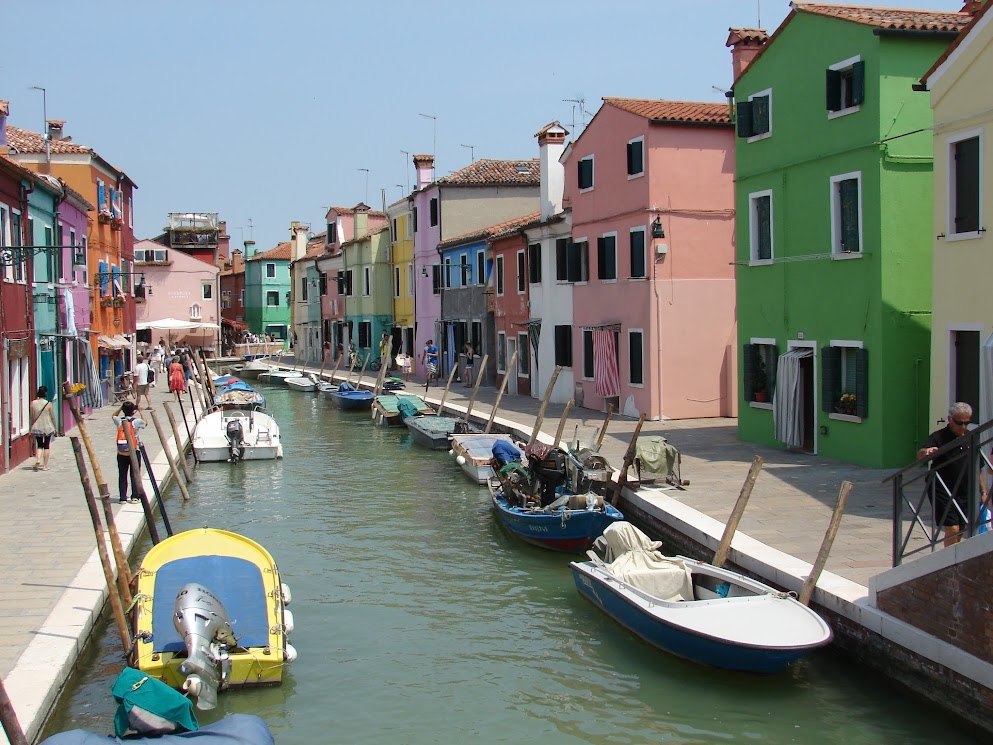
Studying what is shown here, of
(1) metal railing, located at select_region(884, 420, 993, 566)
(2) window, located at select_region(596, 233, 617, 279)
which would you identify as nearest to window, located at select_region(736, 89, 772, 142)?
(2) window, located at select_region(596, 233, 617, 279)

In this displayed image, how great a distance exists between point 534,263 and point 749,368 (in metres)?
12.3

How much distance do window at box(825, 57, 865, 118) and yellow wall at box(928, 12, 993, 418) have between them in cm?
210

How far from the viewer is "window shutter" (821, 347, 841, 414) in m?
18.1

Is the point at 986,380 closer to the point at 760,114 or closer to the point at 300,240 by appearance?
the point at 760,114

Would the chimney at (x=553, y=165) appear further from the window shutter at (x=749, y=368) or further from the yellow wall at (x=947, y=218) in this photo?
the yellow wall at (x=947, y=218)

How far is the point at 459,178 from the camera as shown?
1625 inches

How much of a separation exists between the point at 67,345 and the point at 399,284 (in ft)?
74.0

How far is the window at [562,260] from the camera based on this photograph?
95.5 ft

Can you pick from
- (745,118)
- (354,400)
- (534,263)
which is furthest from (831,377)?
(354,400)

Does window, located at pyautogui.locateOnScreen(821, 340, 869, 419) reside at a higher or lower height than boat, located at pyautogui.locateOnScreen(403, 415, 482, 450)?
higher

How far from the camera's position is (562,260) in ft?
97.1

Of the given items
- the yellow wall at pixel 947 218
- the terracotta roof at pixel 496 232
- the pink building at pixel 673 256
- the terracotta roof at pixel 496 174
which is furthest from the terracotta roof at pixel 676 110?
the terracotta roof at pixel 496 174

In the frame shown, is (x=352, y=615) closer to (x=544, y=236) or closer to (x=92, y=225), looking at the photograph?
(x=544, y=236)

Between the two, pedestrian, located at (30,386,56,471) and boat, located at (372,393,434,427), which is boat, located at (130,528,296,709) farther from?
boat, located at (372,393,434,427)
